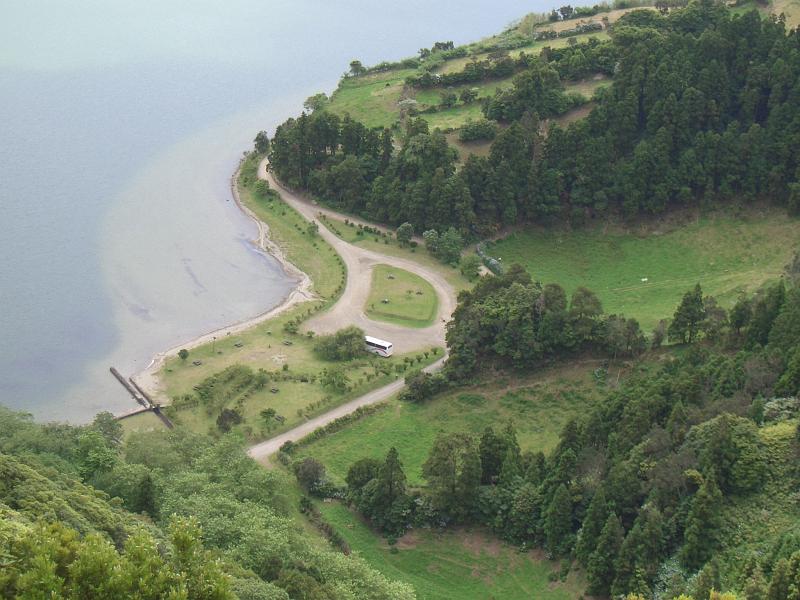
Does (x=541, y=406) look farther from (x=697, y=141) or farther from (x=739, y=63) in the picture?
(x=739, y=63)

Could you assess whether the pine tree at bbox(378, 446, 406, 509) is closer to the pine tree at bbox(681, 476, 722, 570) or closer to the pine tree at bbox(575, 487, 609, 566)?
the pine tree at bbox(575, 487, 609, 566)

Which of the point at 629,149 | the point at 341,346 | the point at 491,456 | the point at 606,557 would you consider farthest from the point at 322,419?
the point at 629,149

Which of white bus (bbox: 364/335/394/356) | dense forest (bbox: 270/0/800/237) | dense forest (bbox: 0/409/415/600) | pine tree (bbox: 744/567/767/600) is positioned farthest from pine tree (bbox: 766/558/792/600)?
dense forest (bbox: 270/0/800/237)

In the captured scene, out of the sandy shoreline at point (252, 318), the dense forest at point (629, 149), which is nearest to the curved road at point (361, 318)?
the sandy shoreline at point (252, 318)

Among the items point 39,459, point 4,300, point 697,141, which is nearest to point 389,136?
point 697,141

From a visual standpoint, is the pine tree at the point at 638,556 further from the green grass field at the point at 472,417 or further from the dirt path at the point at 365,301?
the dirt path at the point at 365,301

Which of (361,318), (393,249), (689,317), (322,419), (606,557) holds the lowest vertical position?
(606,557)

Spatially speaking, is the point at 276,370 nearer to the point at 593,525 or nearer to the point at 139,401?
the point at 139,401
